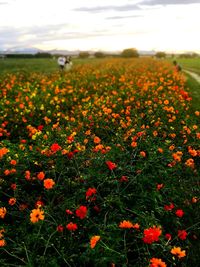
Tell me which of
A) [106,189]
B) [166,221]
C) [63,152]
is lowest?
[166,221]

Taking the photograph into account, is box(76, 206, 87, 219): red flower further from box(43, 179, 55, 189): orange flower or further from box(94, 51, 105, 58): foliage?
box(94, 51, 105, 58): foliage

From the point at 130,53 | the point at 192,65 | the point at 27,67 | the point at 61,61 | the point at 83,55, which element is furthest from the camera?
the point at 83,55

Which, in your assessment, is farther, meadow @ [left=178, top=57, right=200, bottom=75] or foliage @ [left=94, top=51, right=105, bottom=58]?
foliage @ [left=94, top=51, right=105, bottom=58]

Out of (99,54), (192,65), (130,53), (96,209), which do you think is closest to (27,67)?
(192,65)

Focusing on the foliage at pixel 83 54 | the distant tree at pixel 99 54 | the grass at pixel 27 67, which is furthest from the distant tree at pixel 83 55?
the grass at pixel 27 67

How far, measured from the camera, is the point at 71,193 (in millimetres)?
4078

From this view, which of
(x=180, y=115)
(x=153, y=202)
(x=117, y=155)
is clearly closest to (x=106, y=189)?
(x=153, y=202)

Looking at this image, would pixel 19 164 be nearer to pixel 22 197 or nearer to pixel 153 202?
pixel 22 197

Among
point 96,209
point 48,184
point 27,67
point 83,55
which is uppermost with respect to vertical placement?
point 83,55

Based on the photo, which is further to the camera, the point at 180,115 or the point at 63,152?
the point at 180,115

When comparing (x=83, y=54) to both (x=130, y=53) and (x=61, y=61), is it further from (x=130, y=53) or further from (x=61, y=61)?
(x=61, y=61)

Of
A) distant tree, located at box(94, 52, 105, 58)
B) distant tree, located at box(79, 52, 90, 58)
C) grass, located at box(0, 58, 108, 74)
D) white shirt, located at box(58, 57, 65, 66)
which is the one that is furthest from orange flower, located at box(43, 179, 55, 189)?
distant tree, located at box(79, 52, 90, 58)

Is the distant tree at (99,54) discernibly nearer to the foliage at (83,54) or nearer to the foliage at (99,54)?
the foliage at (99,54)

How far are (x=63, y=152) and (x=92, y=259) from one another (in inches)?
64.0
